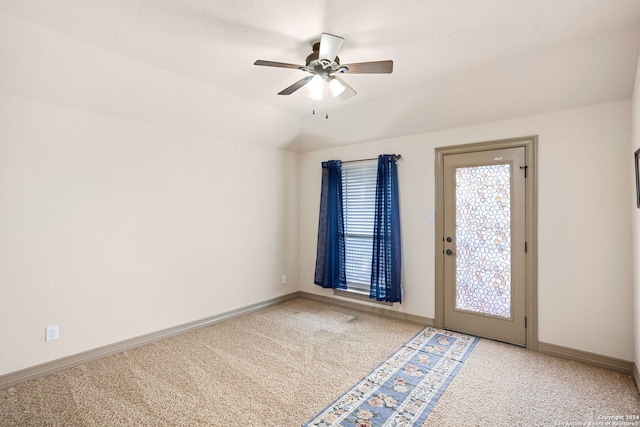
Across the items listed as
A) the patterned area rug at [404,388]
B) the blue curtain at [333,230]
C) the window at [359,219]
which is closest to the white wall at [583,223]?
the patterned area rug at [404,388]

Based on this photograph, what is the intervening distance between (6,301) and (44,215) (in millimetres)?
708

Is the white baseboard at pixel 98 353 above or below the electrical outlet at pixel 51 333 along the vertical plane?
below

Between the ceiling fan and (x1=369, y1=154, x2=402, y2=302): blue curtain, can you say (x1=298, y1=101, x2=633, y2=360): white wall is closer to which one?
(x1=369, y1=154, x2=402, y2=302): blue curtain

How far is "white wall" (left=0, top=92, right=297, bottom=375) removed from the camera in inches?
104

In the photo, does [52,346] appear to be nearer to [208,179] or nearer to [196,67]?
[208,179]

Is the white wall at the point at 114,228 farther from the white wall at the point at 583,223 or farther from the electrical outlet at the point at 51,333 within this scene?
the white wall at the point at 583,223

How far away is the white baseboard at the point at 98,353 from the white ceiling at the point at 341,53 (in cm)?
220

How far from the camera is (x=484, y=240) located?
3518mm

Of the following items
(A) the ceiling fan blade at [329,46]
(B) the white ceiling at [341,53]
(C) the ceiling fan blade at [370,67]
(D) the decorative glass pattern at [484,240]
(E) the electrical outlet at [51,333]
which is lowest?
(E) the electrical outlet at [51,333]

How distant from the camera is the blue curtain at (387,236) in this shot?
4.02 metres

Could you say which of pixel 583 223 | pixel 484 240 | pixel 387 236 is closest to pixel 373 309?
pixel 387 236

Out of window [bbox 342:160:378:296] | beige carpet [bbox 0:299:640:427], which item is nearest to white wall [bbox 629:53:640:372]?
beige carpet [bbox 0:299:640:427]

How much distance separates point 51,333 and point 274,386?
1948mm

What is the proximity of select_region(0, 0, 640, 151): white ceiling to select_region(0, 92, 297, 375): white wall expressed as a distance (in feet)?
1.00
